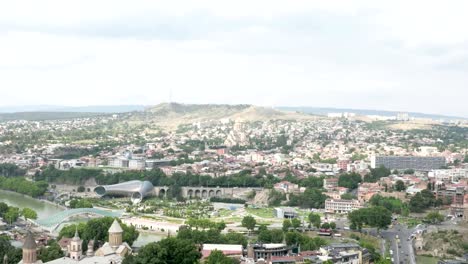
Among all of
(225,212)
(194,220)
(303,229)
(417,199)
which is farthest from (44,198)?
(417,199)

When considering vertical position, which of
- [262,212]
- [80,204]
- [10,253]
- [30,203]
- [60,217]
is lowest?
[30,203]

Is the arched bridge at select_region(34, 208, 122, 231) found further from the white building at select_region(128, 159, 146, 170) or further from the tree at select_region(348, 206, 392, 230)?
the white building at select_region(128, 159, 146, 170)

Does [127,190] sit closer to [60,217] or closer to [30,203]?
[30,203]

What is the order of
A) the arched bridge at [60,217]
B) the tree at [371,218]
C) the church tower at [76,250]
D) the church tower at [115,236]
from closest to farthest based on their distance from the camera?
the church tower at [76,250], the church tower at [115,236], the tree at [371,218], the arched bridge at [60,217]

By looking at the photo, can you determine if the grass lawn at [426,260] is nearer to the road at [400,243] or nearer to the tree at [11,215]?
the road at [400,243]

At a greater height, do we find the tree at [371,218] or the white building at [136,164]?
the tree at [371,218]

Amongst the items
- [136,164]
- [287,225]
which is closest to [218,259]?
[287,225]

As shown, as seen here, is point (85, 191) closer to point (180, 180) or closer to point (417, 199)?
point (180, 180)

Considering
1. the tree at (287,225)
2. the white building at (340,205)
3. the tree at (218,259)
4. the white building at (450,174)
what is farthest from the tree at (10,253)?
the white building at (450,174)
